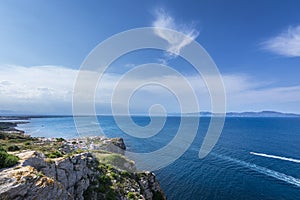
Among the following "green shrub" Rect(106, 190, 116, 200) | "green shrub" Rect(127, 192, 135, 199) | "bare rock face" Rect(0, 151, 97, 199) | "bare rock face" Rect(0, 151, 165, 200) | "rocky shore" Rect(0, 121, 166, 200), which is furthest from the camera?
"green shrub" Rect(127, 192, 135, 199)

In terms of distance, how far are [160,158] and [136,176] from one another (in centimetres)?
3680

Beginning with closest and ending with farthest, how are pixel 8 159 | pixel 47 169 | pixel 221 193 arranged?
pixel 8 159 < pixel 47 169 < pixel 221 193

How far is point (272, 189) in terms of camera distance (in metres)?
44.0

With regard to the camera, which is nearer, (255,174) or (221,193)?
(221,193)

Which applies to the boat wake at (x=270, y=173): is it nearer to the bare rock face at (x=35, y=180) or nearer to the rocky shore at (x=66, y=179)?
the rocky shore at (x=66, y=179)

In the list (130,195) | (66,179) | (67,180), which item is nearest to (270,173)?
(130,195)

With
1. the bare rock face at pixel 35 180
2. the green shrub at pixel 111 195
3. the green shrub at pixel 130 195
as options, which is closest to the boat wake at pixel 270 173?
the green shrub at pixel 130 195

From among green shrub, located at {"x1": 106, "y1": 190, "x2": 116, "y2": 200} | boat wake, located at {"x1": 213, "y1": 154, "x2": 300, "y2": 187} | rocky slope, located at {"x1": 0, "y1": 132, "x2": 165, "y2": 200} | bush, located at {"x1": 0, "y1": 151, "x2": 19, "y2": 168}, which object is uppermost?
bush, located at {"x1": 0, "y1": 151, "x2": 19, "y2": 168}

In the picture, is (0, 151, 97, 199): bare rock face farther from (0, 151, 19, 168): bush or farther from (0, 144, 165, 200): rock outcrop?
(0, 151, 19, 168): bush

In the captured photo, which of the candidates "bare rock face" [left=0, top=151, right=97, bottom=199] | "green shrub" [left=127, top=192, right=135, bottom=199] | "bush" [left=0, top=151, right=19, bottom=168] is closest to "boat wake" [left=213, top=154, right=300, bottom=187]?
"green shrub" [left=127, top=192, right=135, bottom=199]

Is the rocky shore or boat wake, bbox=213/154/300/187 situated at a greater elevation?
the rocky shore

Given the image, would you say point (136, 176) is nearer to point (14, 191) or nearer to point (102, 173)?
point (102, 173)

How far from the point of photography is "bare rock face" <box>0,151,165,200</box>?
12.2 m

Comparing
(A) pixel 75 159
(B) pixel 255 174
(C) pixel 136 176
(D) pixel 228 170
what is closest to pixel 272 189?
(B) pixel 255 174
